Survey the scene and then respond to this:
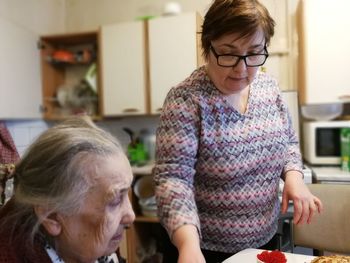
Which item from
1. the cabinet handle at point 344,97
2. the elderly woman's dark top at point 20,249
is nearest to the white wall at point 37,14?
the elderly woman's dark top at point 20,249

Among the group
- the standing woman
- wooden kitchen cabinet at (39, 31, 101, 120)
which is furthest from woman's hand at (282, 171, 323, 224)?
wooden kitchen cabinet at (39, 31, 101, 120)

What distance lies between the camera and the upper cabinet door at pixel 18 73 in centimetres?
201

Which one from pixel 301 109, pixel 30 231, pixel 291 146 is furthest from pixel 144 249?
pixel 30 231

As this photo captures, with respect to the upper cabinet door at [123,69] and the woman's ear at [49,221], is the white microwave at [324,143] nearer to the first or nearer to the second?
the upper cabinet door at [123,69]

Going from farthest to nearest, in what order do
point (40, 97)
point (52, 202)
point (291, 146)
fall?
1. point (40, 97)
2. point (291, 146)
3. point (52, 202)

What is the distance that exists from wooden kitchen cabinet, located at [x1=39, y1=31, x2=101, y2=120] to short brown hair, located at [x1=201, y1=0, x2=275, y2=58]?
72.3 inches

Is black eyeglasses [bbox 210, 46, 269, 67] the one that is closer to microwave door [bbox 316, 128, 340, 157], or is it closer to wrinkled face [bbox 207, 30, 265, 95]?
wrinkled face [bbox 207, 30, 265, 95]

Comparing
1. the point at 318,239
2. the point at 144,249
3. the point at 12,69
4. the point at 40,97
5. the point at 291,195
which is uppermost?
the point at 12,69

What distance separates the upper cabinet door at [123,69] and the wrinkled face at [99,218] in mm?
1704

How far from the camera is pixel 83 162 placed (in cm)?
57

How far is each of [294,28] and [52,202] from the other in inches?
89.8

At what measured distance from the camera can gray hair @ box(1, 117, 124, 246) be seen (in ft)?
1.80

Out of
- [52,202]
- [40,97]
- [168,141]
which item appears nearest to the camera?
[52,202]

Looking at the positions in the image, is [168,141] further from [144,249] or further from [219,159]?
[144,249]
